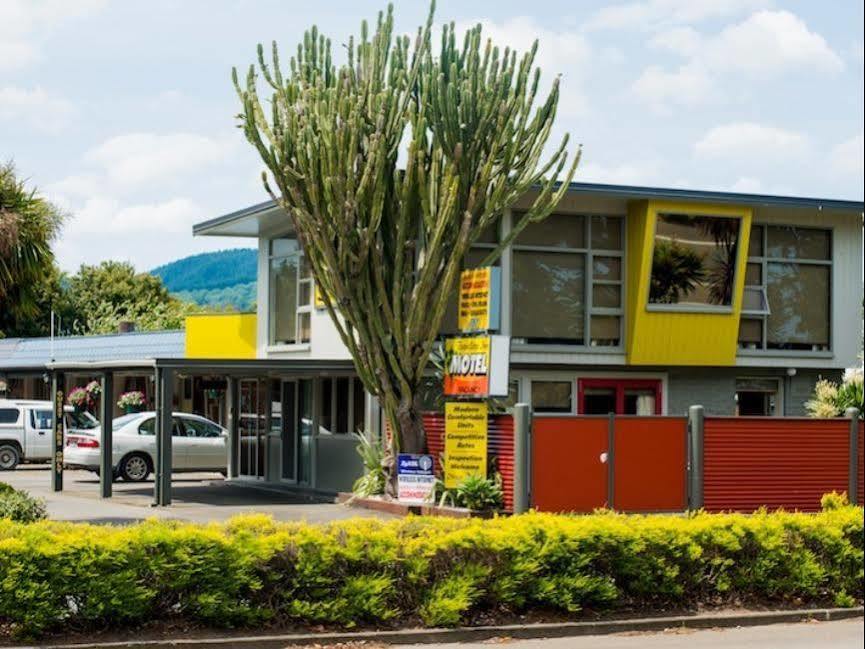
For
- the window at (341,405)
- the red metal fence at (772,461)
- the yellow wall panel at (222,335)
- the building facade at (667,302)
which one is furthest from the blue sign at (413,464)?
the yellow wall panel at (222,335)

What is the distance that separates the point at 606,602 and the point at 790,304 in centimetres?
1653

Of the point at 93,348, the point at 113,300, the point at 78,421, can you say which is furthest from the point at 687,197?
the point at 113,300

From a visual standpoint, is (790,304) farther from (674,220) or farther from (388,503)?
(388,503)

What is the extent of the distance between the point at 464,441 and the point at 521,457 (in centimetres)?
171

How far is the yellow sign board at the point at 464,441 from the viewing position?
2259 cm

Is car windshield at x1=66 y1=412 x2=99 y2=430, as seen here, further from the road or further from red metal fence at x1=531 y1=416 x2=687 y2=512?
the road

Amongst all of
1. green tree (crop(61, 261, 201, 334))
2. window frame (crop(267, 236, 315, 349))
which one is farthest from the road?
green tree (crop(61, 261, 201, 334))

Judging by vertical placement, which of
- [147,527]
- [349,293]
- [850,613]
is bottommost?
[850,613]

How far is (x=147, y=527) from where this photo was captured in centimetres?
1297

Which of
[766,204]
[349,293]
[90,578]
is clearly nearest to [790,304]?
[766,204]

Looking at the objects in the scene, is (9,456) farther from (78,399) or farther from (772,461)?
(772,461)

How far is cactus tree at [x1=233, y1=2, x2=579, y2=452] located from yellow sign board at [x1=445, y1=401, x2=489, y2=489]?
3.55 ft

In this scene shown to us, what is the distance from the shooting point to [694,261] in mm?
27781

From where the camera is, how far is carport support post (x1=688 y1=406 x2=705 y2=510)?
22250 millimetres
